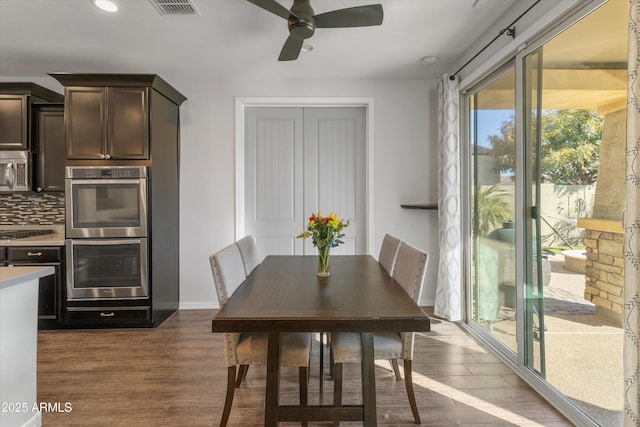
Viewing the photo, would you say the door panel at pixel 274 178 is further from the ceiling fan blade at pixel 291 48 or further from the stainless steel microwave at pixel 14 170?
the stainless steel microwave at pixel 14 170

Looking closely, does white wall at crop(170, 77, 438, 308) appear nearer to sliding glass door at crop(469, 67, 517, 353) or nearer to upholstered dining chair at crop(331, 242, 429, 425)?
sliding glass door at crop(469, 67, 517, 353)

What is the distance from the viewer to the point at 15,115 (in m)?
3.24

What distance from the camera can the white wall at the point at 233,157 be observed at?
3707 mm

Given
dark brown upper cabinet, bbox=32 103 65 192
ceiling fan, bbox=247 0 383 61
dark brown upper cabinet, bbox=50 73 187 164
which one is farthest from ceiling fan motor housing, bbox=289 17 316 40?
dark brown upper cabinet, bbox=32 103 65 192

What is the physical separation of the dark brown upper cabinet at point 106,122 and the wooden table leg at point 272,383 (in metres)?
2.45

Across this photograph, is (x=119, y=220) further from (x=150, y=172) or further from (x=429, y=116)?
(x=429, y=116)

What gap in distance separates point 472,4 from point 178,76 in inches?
117

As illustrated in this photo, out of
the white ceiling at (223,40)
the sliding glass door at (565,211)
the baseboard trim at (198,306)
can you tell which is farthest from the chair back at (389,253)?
the baseboard trim at (198,306)

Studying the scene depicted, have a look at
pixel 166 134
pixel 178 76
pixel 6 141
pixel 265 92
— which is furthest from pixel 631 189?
pixel 6 141

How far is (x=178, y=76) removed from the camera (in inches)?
143

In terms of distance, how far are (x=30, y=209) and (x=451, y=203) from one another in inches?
175

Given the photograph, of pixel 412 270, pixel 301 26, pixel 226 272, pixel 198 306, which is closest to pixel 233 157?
pixel 198 306

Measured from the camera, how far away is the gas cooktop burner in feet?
10.7

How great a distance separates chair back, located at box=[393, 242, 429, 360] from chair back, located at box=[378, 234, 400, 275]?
290mm
